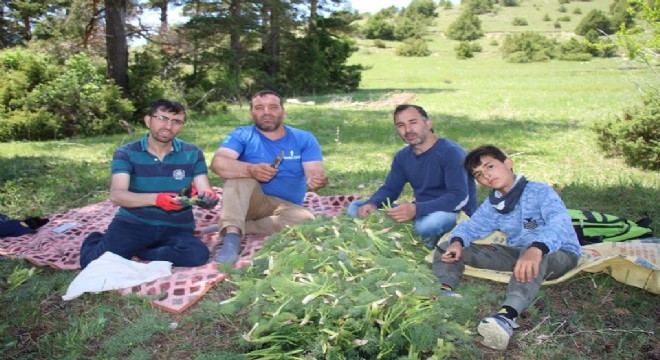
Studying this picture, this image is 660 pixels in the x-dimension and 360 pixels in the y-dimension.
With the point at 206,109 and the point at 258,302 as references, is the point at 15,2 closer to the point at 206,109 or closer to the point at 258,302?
the point at 206,109

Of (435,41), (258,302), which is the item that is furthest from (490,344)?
(435,41)

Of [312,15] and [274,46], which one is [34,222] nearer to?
[274,46]

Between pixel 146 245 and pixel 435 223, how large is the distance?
215cm

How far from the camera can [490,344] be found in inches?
105

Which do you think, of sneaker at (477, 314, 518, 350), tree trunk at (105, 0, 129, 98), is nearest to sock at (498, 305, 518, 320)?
sneaker at (477, 314, 518, 350)

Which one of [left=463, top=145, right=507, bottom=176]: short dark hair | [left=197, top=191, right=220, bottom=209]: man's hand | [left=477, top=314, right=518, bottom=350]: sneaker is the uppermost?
[left=463, top=145, right=507, bottom=176]: short dark hair

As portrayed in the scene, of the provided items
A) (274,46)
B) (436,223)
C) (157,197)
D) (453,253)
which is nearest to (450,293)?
(453,253)

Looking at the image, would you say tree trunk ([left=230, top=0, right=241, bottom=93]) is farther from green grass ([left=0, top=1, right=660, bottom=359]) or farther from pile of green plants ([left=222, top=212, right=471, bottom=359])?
pile of green plants ([left=222, top=212, right=471, bottom=359])

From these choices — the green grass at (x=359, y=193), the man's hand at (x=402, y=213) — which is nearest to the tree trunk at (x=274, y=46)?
the green grass at (x=359, y=193)

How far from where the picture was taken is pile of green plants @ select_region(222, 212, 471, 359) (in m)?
2.41

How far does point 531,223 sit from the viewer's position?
3.29 meters

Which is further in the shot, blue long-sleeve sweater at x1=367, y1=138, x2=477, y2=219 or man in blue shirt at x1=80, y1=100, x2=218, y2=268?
blue long-sleeve sweater at x1=367, y1=138, x2=477, y2=219

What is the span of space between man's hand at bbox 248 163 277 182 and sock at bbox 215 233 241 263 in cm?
48

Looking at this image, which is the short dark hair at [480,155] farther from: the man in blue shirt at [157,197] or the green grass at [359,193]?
the man in blue shirt at [157,197]
